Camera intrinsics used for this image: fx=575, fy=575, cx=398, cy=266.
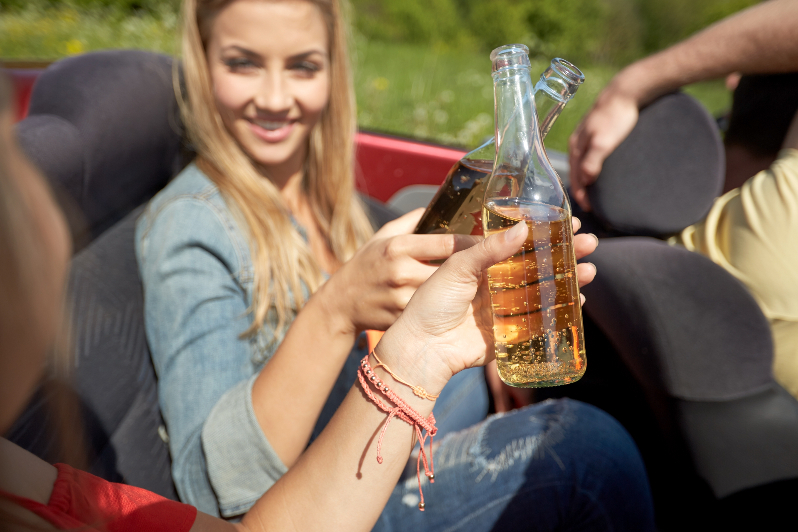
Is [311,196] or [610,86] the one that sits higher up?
[610,86]

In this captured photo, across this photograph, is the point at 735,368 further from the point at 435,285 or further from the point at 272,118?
the point at 272,118

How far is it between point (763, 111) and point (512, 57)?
1.18 m

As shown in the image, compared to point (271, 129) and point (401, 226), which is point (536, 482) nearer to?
point (401, 226)

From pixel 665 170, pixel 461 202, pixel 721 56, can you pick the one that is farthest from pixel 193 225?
pixel 721 56

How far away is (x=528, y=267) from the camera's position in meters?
0.77

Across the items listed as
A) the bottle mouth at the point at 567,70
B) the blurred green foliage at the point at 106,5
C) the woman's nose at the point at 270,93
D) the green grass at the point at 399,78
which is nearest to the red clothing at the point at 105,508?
the bottle mouth at the point at 567,70

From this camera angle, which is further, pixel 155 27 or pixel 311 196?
pixel 155 27

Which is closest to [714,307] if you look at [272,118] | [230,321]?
[230,321]

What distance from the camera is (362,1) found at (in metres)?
13.8

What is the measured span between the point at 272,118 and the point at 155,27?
620 centimetres

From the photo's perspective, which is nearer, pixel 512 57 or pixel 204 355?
pixel 512 57

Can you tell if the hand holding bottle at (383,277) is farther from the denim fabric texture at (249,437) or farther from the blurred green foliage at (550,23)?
the blurred green foliage at (550,23)

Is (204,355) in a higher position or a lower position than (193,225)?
lower

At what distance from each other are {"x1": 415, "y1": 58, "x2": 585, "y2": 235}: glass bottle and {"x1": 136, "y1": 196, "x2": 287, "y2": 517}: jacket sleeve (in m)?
0.46
